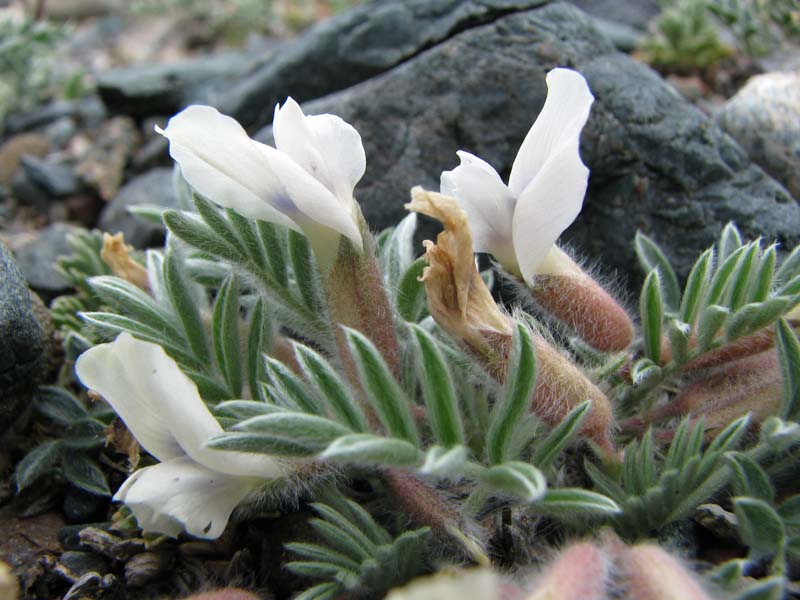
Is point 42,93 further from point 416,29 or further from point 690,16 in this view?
point 690,16

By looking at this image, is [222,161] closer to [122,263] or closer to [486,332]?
[486,332]

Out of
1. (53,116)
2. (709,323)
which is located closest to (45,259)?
(53,116)

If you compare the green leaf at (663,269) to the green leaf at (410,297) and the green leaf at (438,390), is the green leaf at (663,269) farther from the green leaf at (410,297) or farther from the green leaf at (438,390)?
the green leaf at (438,390)

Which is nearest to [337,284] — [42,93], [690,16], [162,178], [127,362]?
[127,362]

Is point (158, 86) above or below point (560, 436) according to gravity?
Result: below

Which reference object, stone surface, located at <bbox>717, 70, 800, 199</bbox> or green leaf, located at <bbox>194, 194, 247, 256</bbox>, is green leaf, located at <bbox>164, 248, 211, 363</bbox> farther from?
stone surface, located at <bbox>717, 70, 800, 199</bbox>

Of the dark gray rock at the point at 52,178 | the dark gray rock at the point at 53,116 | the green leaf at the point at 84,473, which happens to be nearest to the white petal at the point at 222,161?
the green leaf at the point at 84,473
